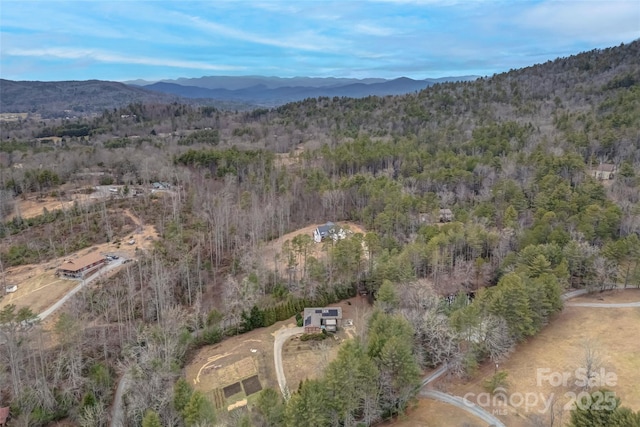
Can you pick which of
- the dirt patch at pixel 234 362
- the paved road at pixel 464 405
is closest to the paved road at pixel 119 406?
the dirt patch at pixel 234 362

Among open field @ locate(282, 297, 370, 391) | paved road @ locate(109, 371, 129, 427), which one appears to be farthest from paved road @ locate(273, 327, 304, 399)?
paved road @ locate(109, 371, 129, 427)

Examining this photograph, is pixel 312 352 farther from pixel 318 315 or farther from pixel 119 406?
pixel 119 406

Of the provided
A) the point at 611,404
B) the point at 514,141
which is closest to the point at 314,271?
the point at 611,404

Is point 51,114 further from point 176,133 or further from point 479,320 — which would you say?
point 479,320

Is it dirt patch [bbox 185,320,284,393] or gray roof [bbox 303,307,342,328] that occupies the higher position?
gray roof [bbox 303,307,342,328]

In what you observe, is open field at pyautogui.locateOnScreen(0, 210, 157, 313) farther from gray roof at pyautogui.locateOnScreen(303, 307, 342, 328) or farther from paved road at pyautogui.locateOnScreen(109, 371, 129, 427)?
gray roof at pyautogui.locateOnScreen(303, 307, 342, 328)

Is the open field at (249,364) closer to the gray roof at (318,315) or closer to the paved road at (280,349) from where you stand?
the paved road at (280,349)

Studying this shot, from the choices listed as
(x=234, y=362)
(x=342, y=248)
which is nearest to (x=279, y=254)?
(x=342, y=248)
